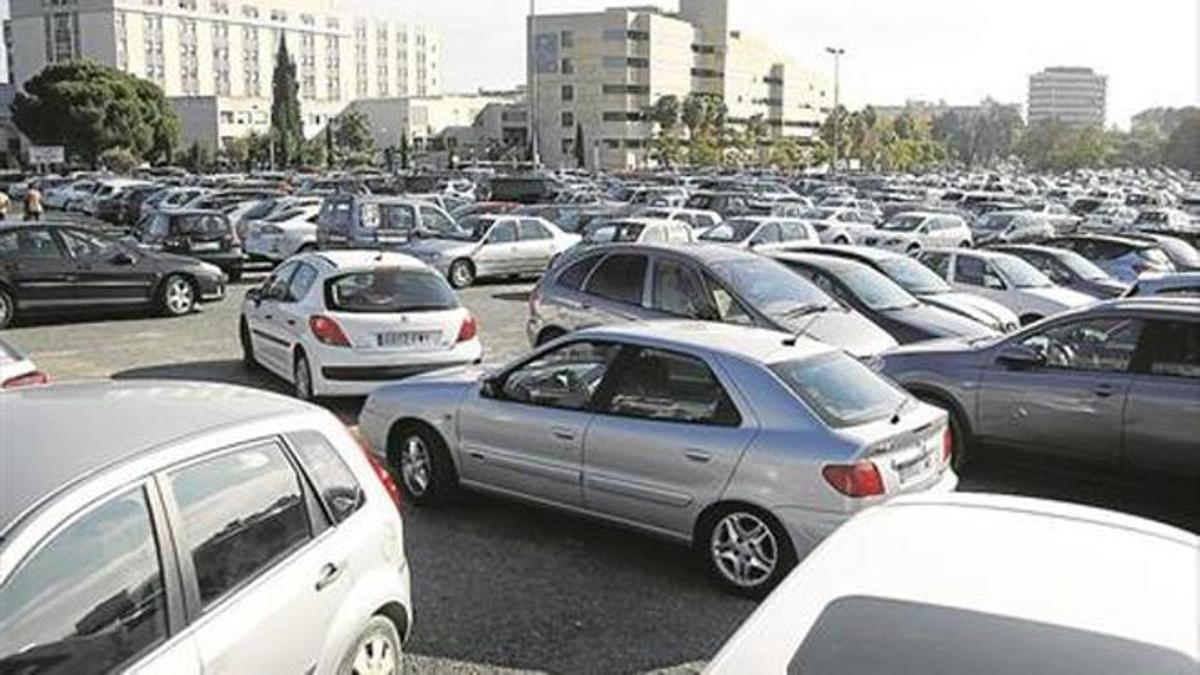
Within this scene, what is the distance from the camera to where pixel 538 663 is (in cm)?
547

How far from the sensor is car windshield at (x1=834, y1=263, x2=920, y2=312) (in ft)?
40.3

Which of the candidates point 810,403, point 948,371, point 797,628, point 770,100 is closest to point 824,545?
point 797,628

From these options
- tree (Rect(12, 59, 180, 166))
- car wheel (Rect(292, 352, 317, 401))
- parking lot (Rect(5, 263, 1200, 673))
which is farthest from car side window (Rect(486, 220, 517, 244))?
tree (Rect(12, 59, 180, 166))

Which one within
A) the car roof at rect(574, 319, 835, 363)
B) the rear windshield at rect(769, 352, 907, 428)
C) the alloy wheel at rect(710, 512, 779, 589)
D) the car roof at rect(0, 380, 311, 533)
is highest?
the car roof at rect(0, 380, 311, 533)

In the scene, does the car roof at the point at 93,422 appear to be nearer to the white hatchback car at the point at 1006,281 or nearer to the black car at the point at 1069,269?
the white hatchback car at the point at 1006,281

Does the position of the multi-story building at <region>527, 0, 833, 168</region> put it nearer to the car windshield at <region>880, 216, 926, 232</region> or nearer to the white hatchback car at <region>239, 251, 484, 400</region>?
the car windshield at <region>880, 216, 926, 232</region>

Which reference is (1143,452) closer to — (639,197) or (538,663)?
(538,663)

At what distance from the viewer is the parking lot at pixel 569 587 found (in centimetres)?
562

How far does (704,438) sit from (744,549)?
644 mm

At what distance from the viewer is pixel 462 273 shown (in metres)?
22.6

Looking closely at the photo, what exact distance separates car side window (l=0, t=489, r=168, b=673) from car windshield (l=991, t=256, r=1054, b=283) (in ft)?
49.0

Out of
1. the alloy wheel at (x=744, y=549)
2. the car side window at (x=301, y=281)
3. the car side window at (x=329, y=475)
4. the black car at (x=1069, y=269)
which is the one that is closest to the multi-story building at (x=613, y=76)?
the black car at (x=1069, y=269)

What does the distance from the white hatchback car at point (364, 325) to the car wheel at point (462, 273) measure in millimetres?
10444

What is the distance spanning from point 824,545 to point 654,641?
2.83 m
